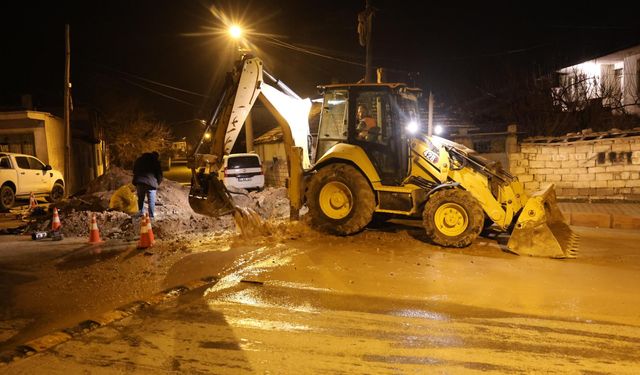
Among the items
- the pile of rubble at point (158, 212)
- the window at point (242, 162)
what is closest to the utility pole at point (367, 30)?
the window at point (242, 162)

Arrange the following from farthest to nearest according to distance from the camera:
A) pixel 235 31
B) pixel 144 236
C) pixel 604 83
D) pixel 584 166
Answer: pixel 604 83
pixel 235 31
pixel 584 166
pixel 144 236

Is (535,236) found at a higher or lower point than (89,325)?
higher

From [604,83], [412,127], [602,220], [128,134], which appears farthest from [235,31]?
[128,134]

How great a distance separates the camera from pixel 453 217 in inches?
343

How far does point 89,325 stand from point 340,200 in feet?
18.0

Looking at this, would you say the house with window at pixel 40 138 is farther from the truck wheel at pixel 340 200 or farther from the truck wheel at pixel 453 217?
the truck wheel at pixel 453 217

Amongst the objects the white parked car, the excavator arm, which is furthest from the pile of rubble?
the white parked car

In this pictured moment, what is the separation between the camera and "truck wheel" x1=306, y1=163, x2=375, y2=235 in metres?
9.44

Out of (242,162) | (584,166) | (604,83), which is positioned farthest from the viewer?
(604,83)

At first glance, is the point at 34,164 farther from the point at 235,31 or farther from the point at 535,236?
the point at 535,236

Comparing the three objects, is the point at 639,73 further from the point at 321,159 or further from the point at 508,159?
the point at 321,159

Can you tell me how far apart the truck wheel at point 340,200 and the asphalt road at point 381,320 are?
1.27 meters

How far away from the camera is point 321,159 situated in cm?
990

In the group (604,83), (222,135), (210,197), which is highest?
(604,83)
